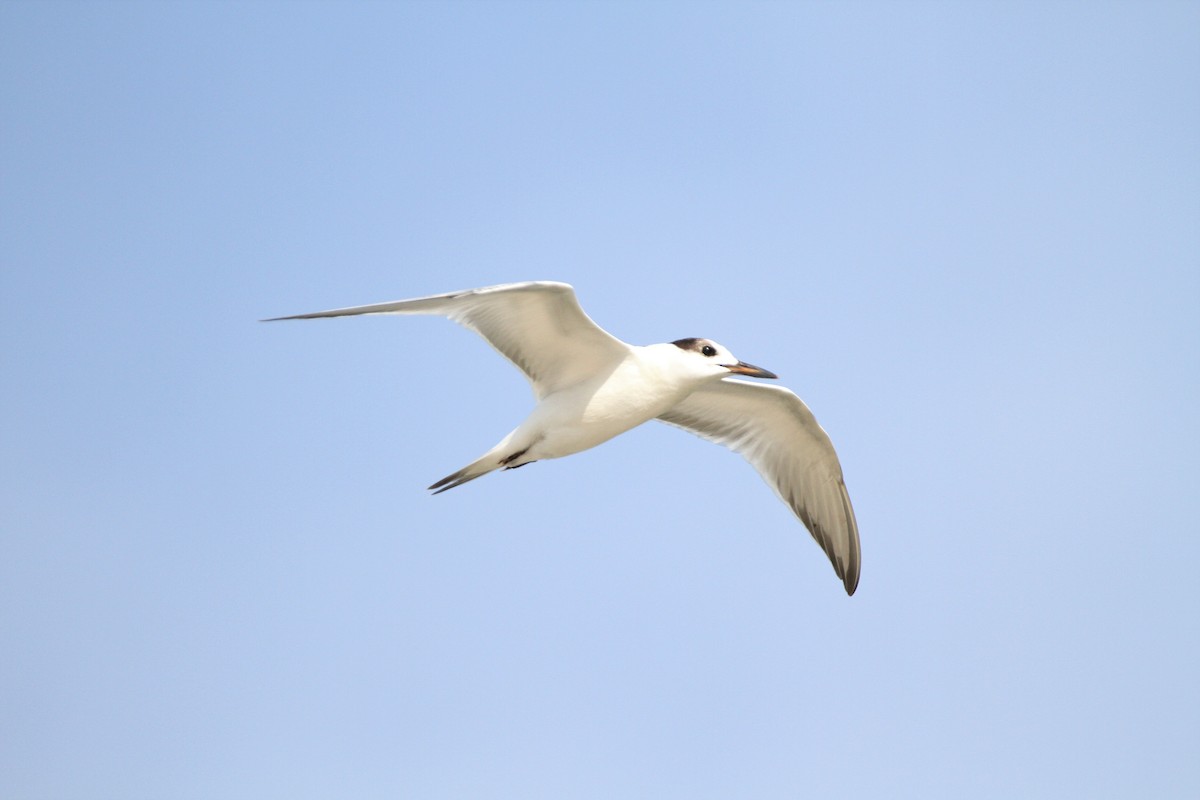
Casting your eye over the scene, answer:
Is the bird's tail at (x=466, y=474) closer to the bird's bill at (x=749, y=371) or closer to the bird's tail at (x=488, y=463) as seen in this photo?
the bird's tail at (x=488, y=463)

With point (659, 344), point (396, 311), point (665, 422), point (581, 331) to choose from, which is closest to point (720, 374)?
point (659, 344)

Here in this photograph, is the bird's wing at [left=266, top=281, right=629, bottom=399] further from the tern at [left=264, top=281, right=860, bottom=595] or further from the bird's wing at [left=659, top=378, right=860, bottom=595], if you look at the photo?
the bird's wing at [left=659, top=378, right=860, bottom=595]

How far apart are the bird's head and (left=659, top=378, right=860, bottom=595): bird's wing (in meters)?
1.40

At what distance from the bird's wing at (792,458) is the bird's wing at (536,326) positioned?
1.89 metres

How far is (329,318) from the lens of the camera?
8.37 meters

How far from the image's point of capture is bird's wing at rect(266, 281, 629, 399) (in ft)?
28.8

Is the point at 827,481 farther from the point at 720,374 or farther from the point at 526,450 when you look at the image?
the point at 526,450

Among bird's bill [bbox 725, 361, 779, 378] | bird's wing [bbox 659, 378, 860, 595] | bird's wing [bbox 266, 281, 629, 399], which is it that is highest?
bird's wing [bbox 266, 281, 629, 399]

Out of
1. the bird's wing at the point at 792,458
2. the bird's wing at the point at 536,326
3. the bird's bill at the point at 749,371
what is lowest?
the bird's wing at the point at 792,458

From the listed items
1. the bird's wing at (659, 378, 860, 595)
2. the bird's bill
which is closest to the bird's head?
the bird's bill

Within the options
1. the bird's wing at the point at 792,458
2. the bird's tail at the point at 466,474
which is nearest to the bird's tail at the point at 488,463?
the bird's tail at the point at 466,474

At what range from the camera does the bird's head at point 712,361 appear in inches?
384

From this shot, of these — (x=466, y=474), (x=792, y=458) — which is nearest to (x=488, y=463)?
(x=466, y=474)

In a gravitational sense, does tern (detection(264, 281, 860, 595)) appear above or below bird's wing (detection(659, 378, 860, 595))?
above
